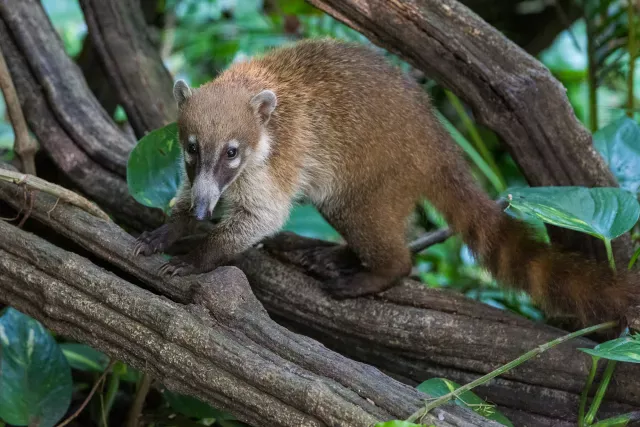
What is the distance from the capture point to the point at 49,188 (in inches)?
106

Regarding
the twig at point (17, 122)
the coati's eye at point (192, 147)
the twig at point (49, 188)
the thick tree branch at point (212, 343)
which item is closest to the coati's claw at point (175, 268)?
the thick tree branch at point (212, 343)

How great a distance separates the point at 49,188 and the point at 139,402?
100cm

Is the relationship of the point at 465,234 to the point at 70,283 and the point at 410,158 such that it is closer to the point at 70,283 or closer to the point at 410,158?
the point at 410,158

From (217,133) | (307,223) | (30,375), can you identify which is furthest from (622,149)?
(30,375)

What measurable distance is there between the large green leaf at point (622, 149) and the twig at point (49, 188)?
91.1 inches

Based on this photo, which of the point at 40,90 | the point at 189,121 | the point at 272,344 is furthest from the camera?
the point at 40,90

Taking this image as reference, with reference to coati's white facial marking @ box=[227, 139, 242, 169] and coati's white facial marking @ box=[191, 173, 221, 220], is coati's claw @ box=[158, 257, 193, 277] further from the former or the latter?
coati's white facial marking @ box=[227, 139, 242, 169]

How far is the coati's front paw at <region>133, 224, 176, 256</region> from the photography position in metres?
2.80

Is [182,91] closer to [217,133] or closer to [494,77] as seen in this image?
[217,133]

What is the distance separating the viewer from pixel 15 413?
2730 millimetres

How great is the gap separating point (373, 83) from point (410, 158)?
40 centimetres

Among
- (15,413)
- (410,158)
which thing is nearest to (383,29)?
(410,158)

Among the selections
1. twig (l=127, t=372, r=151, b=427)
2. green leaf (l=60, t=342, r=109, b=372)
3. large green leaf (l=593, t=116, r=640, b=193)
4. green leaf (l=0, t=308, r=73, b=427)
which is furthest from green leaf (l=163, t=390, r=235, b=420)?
large green leaf (l=593, t=116, r=640, b=193)

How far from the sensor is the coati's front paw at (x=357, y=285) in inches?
125
